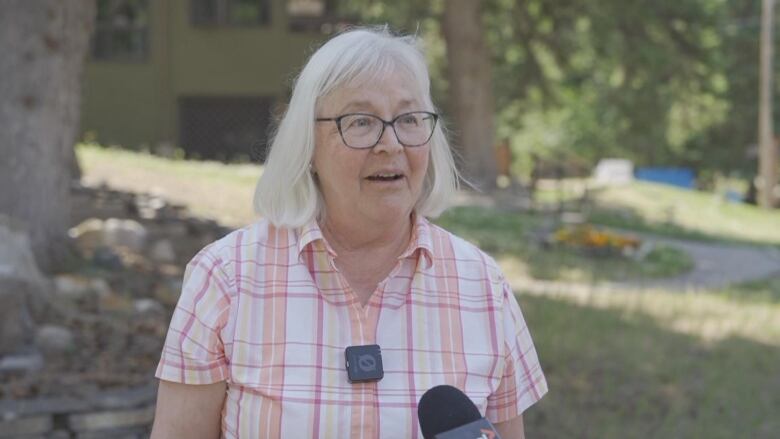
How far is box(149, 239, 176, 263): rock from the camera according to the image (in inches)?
394

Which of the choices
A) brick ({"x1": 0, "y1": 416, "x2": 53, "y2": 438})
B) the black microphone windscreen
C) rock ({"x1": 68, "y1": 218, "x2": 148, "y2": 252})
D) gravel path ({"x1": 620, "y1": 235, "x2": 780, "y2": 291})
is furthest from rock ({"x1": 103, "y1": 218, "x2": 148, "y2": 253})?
the black microphone windscreen

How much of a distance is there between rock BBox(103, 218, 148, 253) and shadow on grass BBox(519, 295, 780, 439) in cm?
335

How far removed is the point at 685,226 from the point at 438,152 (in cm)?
1938

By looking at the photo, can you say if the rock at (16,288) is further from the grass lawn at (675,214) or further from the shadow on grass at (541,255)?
the grass lawn at (675,214)

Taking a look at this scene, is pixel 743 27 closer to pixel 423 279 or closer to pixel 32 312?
pixel 32 312

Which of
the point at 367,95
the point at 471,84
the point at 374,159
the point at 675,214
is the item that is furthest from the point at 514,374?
the point at 675,214

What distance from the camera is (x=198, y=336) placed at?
2633mm

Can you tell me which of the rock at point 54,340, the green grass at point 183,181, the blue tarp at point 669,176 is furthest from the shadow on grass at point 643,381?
the blue tarp at point 669,176

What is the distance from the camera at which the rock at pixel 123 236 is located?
10055 mm

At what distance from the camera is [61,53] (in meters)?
8.27

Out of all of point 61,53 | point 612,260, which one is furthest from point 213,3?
point 61,53

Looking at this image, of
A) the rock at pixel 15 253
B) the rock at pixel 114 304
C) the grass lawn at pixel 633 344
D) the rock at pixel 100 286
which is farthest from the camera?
the rock at pixel 100 286

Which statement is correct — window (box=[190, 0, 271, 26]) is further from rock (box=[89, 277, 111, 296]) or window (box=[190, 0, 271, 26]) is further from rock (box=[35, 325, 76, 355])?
rock (box=[35, 325, 76, 355])

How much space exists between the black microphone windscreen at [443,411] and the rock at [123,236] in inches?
310
